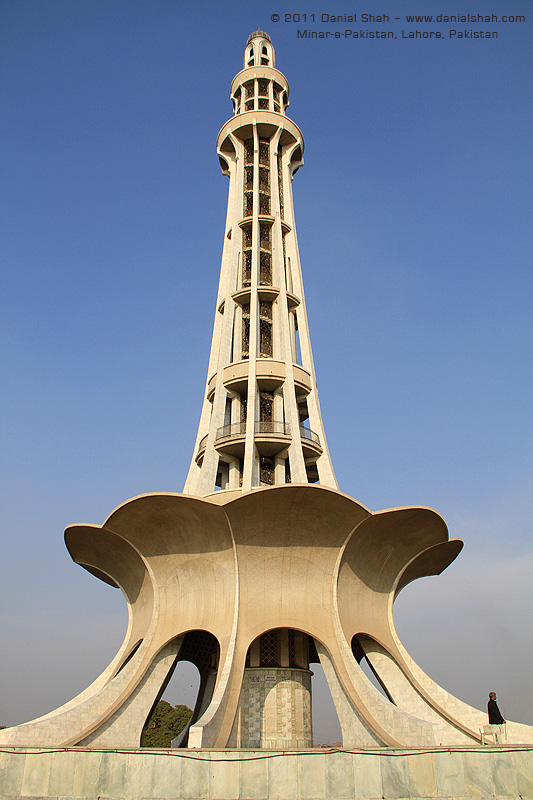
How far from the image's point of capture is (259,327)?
26.7m

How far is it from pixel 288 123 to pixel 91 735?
26436mm

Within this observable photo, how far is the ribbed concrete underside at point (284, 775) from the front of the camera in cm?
1113

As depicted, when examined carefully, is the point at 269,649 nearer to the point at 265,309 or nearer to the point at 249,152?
the point at 265,309

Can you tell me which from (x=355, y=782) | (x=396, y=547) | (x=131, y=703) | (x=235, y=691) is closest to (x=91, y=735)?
(x=131, y=703)

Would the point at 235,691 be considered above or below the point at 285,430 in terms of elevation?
below

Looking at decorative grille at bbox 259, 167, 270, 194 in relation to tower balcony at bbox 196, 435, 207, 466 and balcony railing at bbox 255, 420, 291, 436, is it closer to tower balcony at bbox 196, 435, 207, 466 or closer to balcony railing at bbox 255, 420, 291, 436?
balcony railing at bbox 255, 420, 291, 436

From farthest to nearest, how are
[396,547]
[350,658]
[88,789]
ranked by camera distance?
[396,547]
[350,658]
[88,789]

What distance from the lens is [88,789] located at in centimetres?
1177

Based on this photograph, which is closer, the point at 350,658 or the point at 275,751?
the point at 275,751

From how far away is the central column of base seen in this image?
19094 millimetres

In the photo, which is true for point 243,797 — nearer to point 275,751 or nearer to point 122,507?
point 275,751

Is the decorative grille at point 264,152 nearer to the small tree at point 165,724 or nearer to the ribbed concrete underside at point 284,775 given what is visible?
the ribbed concrete underside at point 284,775

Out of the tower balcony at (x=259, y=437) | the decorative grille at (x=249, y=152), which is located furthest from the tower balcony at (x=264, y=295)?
the decorative grille at (x=249, y=152)

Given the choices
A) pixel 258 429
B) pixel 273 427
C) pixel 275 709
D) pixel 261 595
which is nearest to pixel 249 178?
pixel 273 427
